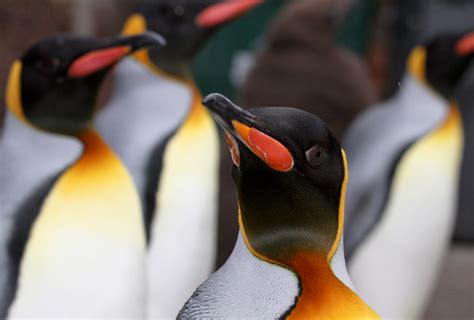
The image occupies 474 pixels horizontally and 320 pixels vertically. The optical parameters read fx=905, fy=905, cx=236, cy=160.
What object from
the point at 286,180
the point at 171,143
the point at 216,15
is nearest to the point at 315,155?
the point at 286,180

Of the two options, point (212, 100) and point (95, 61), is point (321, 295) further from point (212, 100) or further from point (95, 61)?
point (95, 61)

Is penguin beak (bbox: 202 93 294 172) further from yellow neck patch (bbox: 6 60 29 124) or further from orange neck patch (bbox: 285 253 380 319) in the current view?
yellow neck patch (bbox: 6 60 29 124)

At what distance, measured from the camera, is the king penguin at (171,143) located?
1553 millimetres

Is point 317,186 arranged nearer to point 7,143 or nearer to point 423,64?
point 7,143

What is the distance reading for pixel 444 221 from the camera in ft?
6.08

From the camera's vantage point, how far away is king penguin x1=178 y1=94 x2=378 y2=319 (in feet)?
2.50

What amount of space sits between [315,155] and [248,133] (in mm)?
86

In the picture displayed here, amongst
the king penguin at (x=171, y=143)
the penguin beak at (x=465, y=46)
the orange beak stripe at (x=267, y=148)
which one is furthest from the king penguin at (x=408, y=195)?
the orange beak stripe at (x=267, y=148)

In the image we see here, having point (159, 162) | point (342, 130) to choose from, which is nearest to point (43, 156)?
point (159, 162)

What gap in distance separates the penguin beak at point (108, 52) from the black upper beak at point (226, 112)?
50cm

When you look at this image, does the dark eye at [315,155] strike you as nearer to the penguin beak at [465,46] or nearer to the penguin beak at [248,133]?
the penguin beak at [248,133]

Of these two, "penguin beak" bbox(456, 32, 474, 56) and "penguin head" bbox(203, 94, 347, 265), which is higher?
"penguin head" bbox(203, 94, 347, 265)

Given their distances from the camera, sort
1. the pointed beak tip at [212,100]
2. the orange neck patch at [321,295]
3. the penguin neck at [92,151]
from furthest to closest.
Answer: the penguin neck at [92,151], the orange neck patch at [321,295], the pointed beak tip at [212,100]

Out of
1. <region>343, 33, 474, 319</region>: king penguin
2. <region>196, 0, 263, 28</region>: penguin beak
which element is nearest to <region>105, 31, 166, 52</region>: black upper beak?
<region>196, 0, 263, 28</region>: penguin beak
